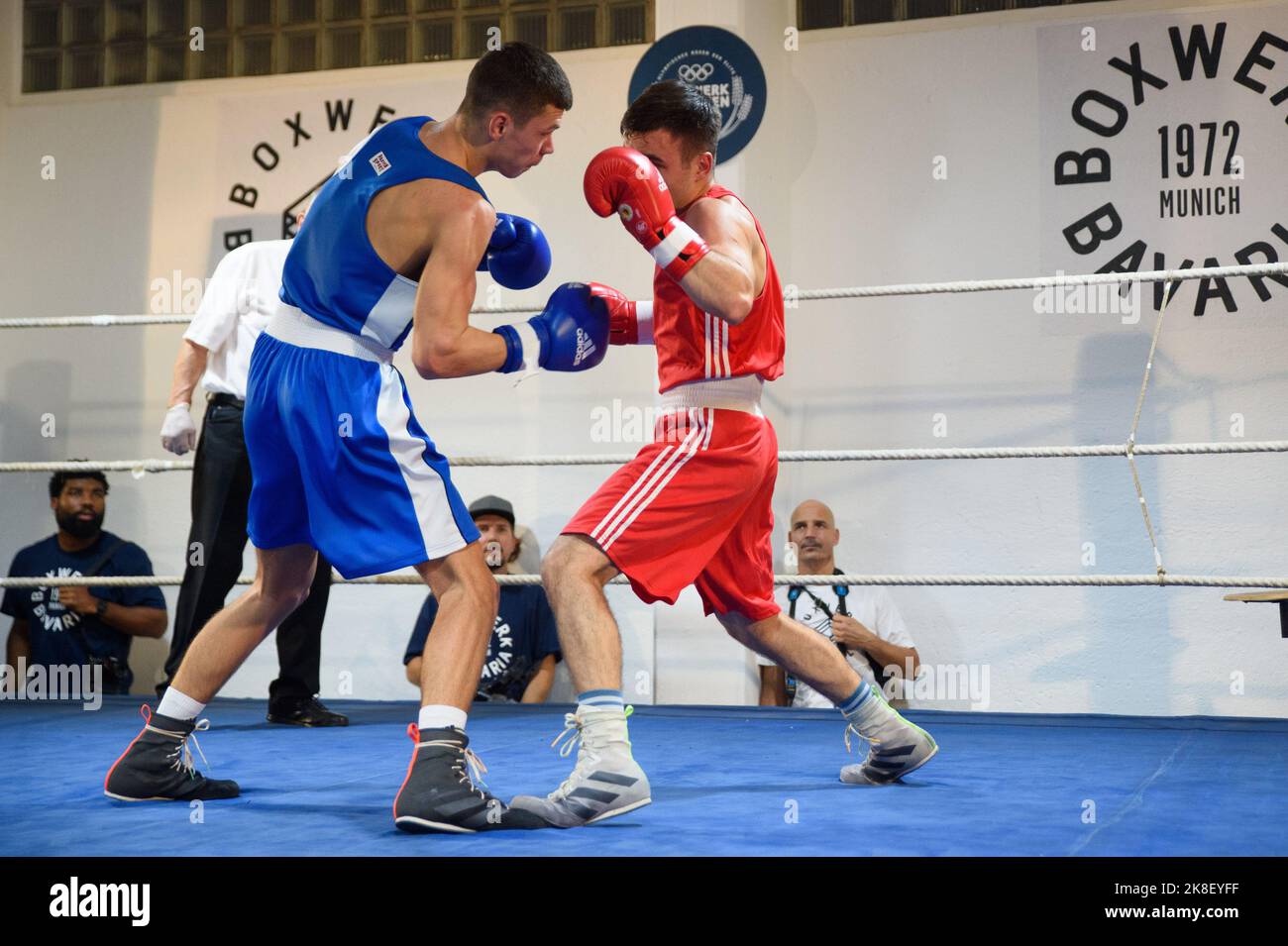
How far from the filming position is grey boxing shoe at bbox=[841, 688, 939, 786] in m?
2.09

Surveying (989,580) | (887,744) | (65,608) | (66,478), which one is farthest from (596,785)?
(66,478)

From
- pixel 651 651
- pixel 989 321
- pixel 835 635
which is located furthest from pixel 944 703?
pixel 989 321

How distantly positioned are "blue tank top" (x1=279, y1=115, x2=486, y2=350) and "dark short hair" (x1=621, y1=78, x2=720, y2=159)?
0.33 m

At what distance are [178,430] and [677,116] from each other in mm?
1487

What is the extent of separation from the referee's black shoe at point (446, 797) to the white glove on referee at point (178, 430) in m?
1.48

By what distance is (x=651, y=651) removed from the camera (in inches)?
156

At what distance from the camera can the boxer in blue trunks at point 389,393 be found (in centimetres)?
175

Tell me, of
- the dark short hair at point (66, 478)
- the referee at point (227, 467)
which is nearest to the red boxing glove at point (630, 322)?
the referee at point (227, 467)

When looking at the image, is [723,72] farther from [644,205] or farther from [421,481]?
[421,481]

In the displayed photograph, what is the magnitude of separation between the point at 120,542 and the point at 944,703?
2.49m

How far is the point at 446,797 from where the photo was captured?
1.65 m

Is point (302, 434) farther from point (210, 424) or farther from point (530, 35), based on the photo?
point (530, 35)

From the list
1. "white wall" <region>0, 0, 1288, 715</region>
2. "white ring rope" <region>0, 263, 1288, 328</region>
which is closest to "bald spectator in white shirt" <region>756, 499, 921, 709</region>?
"white wall" <region>0, 0, 1288, 715</region>

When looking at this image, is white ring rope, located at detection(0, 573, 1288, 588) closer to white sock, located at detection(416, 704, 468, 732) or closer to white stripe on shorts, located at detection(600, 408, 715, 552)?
white stripe on shorts, located at detection(600, 408, 715, 552)
